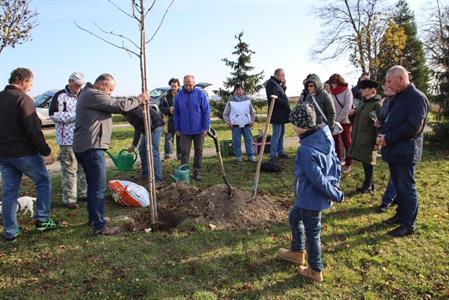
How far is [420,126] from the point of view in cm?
469

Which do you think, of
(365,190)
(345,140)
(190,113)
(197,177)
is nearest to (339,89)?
(345,140)

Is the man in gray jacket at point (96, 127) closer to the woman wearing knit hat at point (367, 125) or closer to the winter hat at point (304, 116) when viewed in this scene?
the winter hat at point (304, 116)

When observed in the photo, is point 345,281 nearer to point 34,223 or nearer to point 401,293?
point 401,293

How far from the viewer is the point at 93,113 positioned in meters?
4.76

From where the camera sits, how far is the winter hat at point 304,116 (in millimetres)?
3543

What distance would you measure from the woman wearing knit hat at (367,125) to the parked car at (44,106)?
16.8 meters

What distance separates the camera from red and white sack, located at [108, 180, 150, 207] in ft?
19.9

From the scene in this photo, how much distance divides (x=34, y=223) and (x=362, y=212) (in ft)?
16.3

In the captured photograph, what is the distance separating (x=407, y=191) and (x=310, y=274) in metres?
1.95

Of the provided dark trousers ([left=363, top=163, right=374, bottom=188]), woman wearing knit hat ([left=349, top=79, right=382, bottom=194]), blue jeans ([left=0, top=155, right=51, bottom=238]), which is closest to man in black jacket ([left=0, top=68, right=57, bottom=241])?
blue jeans ([left=0, top=155, right=51, bottom=238])

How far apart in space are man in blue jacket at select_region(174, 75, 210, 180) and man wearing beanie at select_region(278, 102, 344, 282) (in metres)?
3.87

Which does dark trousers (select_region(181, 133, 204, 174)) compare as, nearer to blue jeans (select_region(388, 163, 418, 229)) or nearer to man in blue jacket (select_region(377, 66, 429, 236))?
man in blue jacket (select_region(377, 66, 429, 236))

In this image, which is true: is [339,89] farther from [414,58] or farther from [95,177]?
[414,58]

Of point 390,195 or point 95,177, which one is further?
point 390,195
